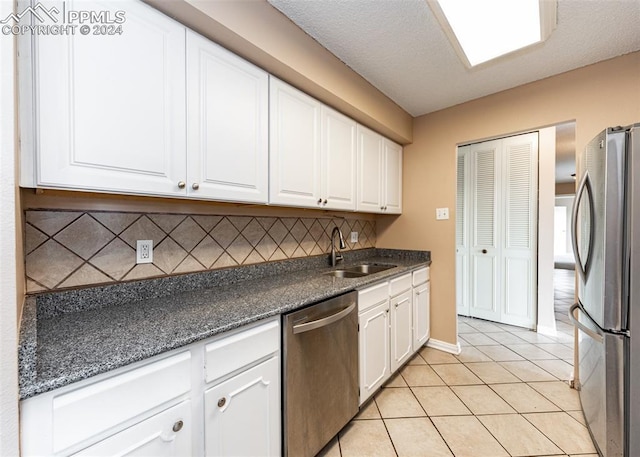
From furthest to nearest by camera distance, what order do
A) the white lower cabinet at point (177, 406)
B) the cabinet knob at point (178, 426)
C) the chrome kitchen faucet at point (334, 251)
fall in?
→ the chrome kitchen faucet at point (334, 251) < the cabinet knob at point (178, 426) < the white lower cabinet at point (177, 406)

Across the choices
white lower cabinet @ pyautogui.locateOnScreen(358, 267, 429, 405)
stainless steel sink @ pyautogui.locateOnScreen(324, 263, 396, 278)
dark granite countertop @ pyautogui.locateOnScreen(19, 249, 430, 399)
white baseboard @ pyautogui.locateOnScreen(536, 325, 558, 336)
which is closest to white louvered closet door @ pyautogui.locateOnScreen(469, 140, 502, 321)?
white baseboard @ pyautogui.locateOnScreen(536, 325, 558, 336)

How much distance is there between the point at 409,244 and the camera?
2902 mm

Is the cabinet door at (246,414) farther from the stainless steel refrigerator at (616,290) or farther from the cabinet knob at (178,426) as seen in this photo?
the stainless steel refrigerator at (616,290)

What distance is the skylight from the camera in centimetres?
137

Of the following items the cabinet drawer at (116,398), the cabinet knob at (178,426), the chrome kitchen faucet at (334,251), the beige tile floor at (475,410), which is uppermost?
the chrome kitchen faucet at (334,251)

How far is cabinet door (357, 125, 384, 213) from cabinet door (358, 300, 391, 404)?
868 mm

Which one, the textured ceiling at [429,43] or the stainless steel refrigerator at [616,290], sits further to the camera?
the textured ceiling at [429,43]

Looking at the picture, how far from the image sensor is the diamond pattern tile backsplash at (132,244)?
1.06m

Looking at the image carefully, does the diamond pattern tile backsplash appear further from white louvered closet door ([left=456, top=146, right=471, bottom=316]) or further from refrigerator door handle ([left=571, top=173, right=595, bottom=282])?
white louvered closet door ([left=456, top=146, right=471, bottom=316])

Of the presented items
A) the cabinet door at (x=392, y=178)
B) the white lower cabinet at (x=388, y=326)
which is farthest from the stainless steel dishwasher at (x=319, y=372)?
the cabinet door at (x=392, y=178)

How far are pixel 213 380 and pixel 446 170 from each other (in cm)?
259

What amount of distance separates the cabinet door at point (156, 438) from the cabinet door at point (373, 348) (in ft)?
3.45

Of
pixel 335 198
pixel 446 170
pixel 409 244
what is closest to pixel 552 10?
pixel 446 170

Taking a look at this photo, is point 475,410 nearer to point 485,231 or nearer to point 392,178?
point 392,178
